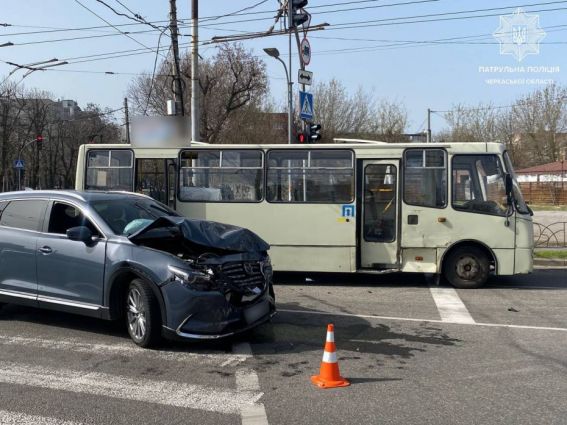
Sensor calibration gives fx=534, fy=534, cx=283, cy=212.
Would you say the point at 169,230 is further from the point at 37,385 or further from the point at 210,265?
the point at 37,385

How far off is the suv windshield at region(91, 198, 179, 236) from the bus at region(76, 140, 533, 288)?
3.21 meters

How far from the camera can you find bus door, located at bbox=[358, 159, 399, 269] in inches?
392

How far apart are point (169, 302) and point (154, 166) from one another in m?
5.72

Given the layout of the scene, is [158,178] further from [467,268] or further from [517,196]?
[517,196]

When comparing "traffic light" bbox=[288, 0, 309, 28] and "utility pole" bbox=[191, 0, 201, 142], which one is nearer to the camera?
"traffic light" bbox=[288, 0, 309, 28]

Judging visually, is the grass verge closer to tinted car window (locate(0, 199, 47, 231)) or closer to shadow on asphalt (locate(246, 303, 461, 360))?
shadow on asphalt (locate(246, 303, 461, 360))

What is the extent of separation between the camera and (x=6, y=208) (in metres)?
7.08

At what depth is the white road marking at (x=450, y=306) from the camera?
7.46 m

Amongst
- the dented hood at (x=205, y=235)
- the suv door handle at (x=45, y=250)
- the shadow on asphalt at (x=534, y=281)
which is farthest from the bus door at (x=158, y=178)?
the shadow on asphalt at (x=534, y=281)

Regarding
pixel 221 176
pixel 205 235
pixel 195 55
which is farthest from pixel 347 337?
pixel 195 55

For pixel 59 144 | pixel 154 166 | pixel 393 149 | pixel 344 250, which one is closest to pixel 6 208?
pixel 154 166

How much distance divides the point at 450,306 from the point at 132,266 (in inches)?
196

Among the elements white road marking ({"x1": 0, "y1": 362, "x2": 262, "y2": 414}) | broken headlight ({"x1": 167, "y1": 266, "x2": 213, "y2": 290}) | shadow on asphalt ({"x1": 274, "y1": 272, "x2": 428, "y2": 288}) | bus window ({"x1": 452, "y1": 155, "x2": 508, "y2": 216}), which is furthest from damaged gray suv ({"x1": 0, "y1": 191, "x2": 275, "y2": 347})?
bus window ({"x1": 452, "y1": 155, "x2": 508, "y2": 216})

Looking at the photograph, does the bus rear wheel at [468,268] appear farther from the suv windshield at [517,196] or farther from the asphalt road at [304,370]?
the asphalt road at [304,370]
